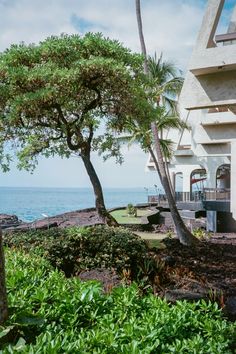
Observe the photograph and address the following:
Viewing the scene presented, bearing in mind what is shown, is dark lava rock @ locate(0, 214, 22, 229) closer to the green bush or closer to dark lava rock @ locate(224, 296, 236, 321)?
the green bush

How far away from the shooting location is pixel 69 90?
45.8 ft

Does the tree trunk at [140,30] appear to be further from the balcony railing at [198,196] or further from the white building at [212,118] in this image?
the balcony railing at [198,196]

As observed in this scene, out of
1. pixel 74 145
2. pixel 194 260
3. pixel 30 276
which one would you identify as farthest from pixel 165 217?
pixel 30 276

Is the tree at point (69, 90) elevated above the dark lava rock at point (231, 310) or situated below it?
above

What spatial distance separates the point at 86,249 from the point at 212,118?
52.8 feet

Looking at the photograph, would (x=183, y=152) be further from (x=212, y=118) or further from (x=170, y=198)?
(x=170, y=198)

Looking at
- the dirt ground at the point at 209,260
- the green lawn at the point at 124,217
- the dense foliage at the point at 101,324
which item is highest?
the dense foliage at the point at 101,324

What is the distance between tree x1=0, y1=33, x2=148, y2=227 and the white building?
113 inches

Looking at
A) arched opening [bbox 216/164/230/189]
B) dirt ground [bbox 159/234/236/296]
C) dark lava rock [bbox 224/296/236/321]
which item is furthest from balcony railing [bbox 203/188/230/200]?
dark lava rock [bbox 224/296/236/321]

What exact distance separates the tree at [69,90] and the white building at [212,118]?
2877 mm

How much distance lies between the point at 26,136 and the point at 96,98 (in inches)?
114

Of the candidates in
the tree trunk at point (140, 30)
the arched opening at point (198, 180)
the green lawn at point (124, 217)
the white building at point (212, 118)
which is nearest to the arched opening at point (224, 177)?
the white building at point (212, 118)

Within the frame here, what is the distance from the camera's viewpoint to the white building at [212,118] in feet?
30.8

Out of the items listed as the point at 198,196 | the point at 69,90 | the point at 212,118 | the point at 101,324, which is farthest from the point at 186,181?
the point at 101,324
